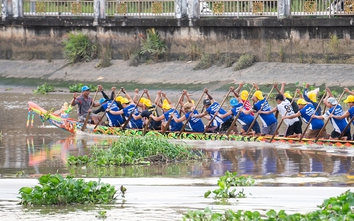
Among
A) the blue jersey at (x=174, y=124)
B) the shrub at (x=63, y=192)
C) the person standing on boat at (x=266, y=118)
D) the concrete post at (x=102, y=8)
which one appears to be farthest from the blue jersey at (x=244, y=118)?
the concrete post at (x=102, y=8)

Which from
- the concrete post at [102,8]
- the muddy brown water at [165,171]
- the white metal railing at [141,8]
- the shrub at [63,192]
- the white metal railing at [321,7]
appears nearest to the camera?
the muddy brown water at [165,171]

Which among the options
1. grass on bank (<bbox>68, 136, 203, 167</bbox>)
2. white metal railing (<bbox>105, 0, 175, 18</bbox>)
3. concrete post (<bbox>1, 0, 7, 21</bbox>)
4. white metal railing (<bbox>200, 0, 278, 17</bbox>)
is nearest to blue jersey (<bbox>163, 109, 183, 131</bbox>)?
grass on bank (<bbox>68, 136, 203, 167</bbox>)

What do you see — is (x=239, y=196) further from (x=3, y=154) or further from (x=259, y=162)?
(x=3, y=154)

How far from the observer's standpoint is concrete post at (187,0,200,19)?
3098 cm

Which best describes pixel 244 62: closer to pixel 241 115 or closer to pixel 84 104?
pixel 84 104

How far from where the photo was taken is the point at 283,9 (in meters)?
29.0

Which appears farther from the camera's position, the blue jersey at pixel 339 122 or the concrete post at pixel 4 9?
the concrete post at pixel 4 9

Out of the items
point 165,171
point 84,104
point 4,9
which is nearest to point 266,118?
point 165,171

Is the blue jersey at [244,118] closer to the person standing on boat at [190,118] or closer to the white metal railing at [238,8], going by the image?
the person standing on boat at [190,118]

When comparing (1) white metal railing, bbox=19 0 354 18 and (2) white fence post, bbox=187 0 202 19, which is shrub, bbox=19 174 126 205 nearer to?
(1) white metal railing, bbox=19 0 354 18

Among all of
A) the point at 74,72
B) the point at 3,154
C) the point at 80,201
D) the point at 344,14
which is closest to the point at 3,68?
the point at 74,72

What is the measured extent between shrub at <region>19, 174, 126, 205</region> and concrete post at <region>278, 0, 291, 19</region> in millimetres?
16825

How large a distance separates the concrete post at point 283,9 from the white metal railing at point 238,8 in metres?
0.49

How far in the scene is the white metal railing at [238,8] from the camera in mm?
29766
